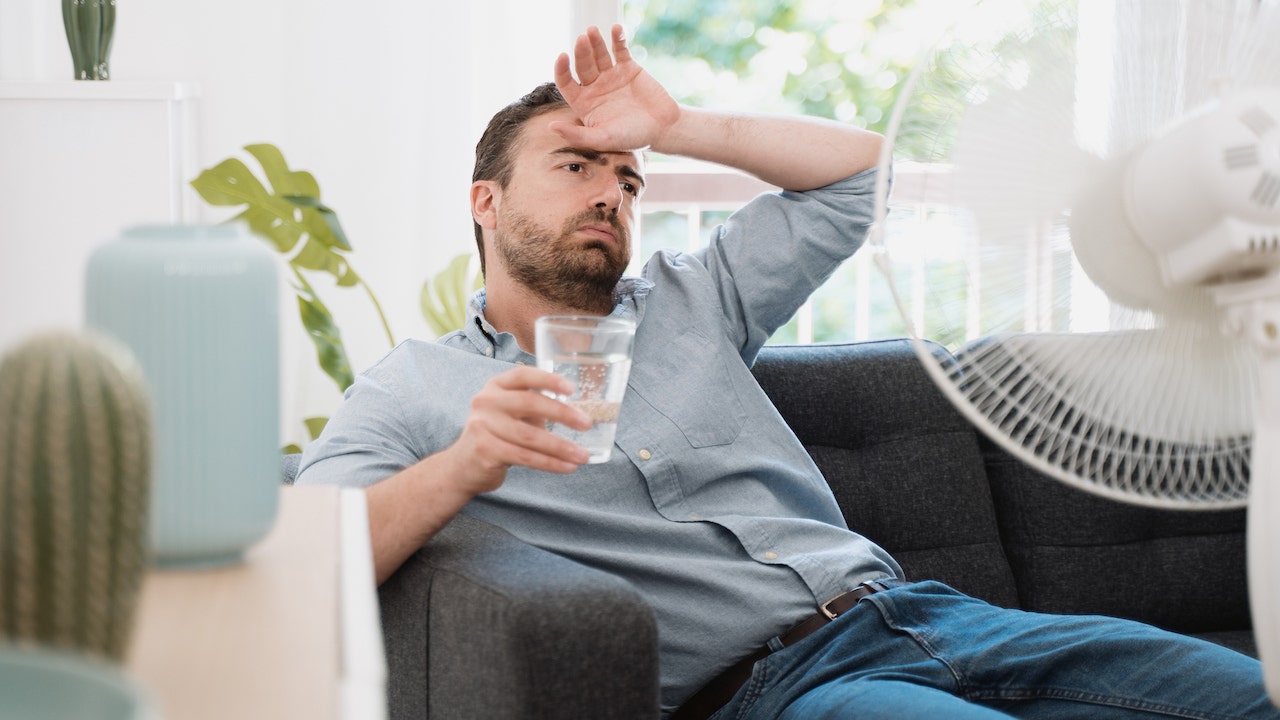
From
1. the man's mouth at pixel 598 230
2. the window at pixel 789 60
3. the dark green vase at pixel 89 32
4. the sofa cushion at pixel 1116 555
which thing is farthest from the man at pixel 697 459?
the window at pixel 789 60

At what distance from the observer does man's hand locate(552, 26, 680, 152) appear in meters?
1.62

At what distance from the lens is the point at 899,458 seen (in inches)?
75.5

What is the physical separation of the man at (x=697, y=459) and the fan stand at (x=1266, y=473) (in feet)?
1.18

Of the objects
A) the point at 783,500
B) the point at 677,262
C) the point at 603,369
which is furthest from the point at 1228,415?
the point at 677,262

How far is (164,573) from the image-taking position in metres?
0.73

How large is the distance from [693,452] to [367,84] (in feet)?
5.17

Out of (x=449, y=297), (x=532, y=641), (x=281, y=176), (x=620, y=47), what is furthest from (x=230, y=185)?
(x=532, y=641)

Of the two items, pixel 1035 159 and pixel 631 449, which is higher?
pixel 1035 159

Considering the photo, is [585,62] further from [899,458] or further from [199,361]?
[199,361]

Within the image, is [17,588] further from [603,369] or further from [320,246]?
[320,246]

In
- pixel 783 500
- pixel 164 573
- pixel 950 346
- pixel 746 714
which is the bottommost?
pixel 746 714

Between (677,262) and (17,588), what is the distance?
1402mm

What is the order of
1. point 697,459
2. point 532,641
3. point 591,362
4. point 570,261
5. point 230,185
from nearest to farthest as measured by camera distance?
point 532,641 → point 591,362 → point 697,459 → point 570,261 → point 230,185

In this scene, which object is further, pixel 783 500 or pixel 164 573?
pixel 783 500
